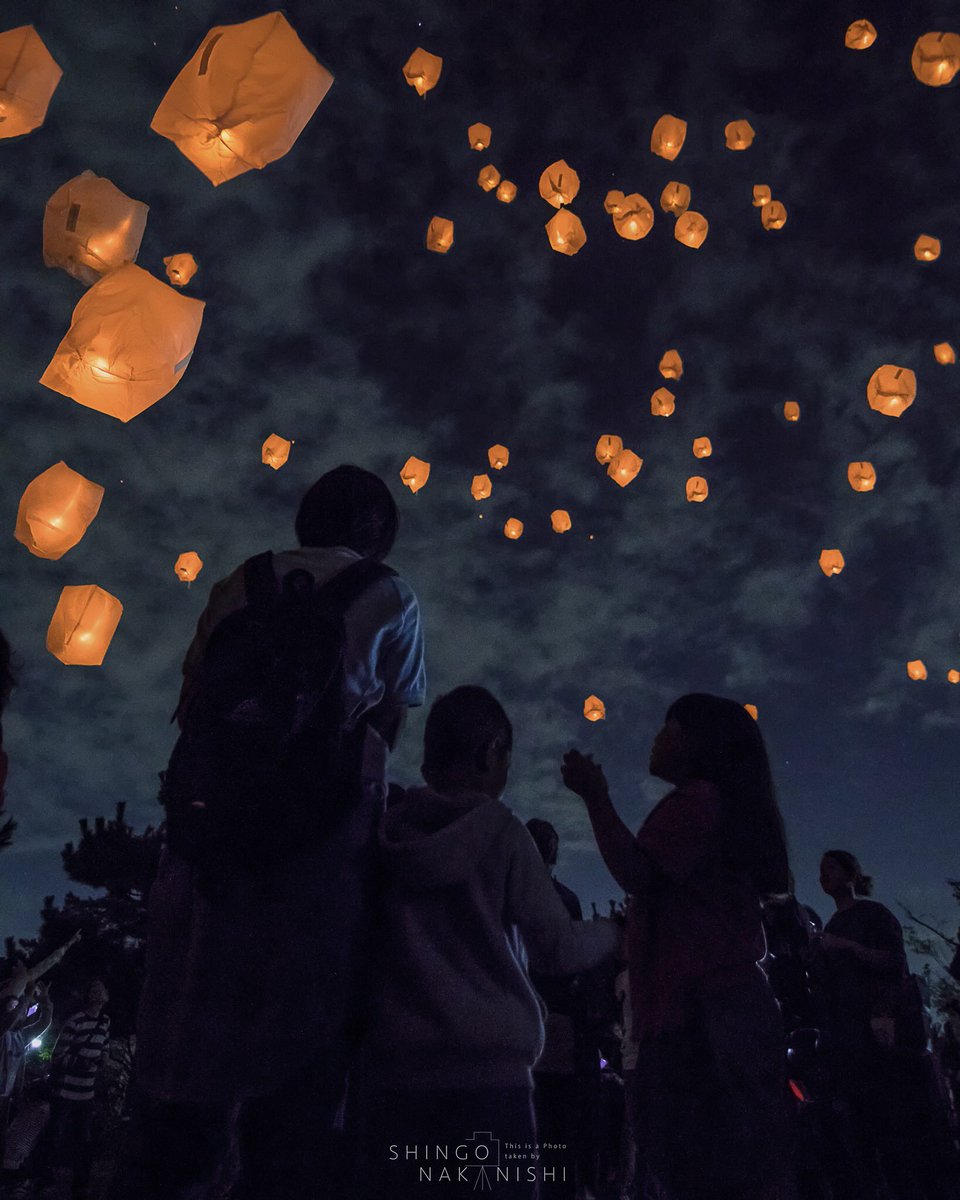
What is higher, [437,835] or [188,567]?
[188,567]

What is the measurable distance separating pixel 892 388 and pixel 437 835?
20.7 feet

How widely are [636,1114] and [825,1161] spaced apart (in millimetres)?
2807

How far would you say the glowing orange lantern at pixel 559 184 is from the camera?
646 cm

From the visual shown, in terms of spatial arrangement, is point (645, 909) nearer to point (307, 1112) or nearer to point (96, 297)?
point (307, 1112)

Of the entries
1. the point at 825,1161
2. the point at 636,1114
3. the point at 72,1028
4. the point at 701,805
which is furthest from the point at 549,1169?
the point at 72,1028

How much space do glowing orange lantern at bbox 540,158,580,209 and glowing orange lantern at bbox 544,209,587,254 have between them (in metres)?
0.16

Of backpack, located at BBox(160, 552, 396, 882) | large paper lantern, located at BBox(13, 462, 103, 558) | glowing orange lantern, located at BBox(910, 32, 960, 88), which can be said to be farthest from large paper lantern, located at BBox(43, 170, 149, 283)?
glowing orange lantern, located at BBox(910, 32, 960, 88)

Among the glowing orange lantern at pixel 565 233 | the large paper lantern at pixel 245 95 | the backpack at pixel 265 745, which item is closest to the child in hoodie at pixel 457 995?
the backpack at pixel 265 745

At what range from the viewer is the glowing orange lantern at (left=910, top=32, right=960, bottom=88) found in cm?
561

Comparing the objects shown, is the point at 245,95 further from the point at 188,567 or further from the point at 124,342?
the point at 188,567

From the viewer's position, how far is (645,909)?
2.16 m

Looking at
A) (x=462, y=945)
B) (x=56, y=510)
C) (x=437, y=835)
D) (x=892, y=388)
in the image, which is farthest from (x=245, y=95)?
(x=892, y=388)

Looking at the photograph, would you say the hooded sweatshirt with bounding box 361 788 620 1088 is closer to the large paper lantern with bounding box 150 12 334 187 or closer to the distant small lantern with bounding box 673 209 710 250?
the large paper lantern with bounding box 150 12 334 187

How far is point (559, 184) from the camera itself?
6465mm
